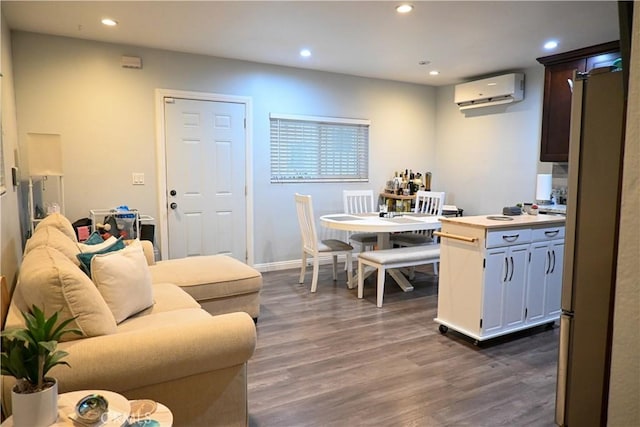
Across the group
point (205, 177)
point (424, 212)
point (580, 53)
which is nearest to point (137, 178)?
point (205, 177)

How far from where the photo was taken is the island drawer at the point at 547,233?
315 centimetres

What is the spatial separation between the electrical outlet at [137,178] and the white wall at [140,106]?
0.04 meters

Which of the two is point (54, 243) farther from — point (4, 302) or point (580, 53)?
point (580, 53)

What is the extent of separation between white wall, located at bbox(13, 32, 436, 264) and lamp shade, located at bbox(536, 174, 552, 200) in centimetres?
216

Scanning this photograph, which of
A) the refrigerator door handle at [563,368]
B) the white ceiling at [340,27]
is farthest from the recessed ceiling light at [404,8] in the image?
the refrigerator door handle at [563,368]

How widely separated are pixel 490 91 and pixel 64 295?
5267 millimetres

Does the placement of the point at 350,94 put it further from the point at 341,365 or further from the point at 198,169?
the point at 341,365

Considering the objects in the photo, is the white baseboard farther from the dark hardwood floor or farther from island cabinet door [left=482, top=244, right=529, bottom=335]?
island cabinet door [left=482, top=244, right=529, bottom=335]

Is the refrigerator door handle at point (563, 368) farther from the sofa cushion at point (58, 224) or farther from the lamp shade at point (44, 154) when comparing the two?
the lamp shade at point (44, 154)

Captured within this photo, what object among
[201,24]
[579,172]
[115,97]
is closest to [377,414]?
[579,172]

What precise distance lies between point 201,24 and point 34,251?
253 centimetres

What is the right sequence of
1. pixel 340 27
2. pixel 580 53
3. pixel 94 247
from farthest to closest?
1. pixel 580 53
2. pixel 340 27
3. pixel 94 247

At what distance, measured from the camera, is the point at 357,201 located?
18.1 feet

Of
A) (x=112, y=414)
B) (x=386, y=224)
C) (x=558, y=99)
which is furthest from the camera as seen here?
(x=558, y=99)
